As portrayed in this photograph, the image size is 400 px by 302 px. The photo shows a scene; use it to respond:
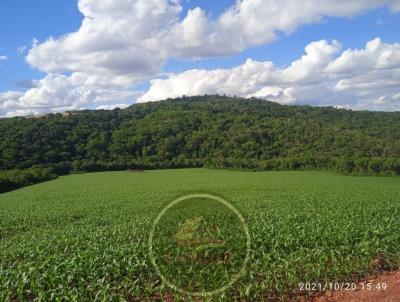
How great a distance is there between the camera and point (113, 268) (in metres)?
11.6

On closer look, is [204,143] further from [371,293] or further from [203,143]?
[371,293]

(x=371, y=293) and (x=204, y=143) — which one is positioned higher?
(x=371, y=293)

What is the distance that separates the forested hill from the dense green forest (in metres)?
0.21

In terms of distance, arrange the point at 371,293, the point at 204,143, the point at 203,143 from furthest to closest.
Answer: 1. the point at 203,143
2. the point at 204,143
3. the point at 371,293

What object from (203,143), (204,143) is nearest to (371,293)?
(204,143)

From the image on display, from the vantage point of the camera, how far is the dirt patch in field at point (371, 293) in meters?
9.22

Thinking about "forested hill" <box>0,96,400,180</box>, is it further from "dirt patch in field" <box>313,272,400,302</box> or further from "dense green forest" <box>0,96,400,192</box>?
"dirt patch in field" <box>313,272,400,302</box>

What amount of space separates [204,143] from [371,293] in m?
121

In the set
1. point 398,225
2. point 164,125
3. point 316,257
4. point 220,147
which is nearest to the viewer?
point 316,257

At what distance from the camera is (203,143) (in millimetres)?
131125

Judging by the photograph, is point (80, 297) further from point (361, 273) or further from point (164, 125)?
point (164, 125)

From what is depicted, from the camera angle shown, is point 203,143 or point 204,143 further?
point 203,143

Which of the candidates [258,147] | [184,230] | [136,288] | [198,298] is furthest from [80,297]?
[258,147]

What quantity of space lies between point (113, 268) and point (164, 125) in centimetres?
13762
